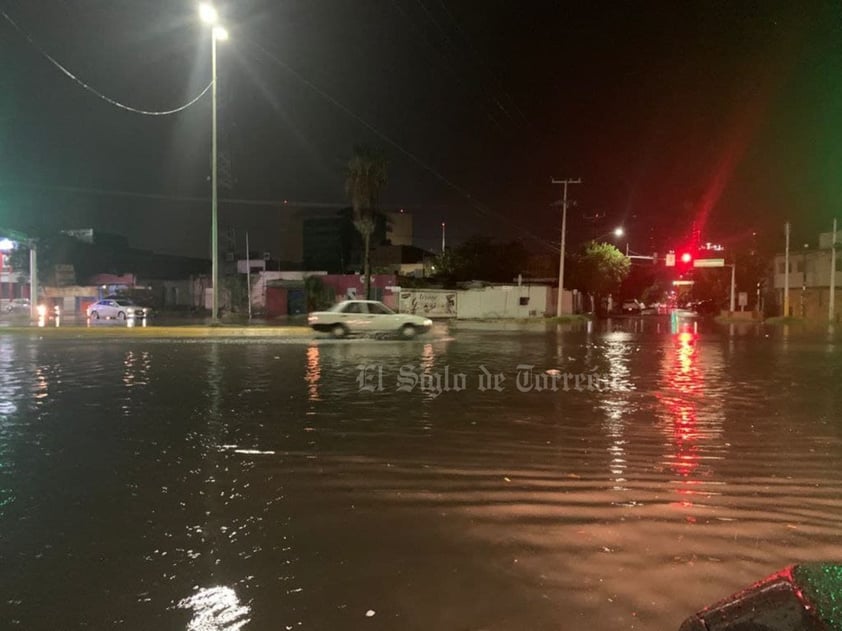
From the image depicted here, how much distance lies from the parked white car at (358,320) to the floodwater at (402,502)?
12.7 m

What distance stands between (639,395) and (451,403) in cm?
350

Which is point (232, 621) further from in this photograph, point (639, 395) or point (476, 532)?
point (639, 395)

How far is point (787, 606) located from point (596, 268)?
5598cm

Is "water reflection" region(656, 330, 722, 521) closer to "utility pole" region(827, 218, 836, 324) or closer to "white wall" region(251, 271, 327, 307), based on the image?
"utility pole" region(827, 218, 836, 324)

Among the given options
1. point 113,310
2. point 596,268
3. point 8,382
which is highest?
point 596,268

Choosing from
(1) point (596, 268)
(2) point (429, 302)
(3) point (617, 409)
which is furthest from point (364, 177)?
(3) point (617, 409)

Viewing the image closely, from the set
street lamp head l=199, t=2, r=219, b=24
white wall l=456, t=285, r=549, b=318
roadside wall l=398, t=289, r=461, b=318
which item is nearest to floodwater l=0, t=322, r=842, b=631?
street lamp head l=199, t=2, r=219, b=24

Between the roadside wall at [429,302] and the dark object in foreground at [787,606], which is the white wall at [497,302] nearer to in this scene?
the roadside wall at [429,302]

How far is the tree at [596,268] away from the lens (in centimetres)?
5628

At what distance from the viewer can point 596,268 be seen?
56.2 m

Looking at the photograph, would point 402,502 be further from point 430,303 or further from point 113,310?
point 430,303

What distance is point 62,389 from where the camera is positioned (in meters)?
12.2

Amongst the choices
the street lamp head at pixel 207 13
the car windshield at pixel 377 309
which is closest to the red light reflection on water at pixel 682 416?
the car windshield at pixel 377 309

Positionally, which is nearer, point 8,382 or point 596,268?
point 8,382
